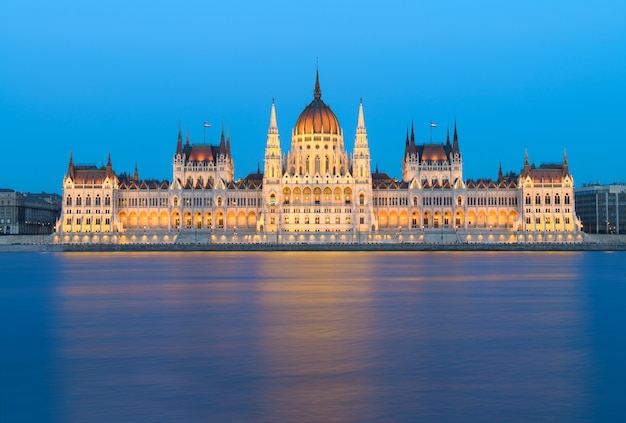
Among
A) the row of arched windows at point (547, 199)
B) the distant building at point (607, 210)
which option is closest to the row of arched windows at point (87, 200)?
the row of arched windows at point (547, 199)

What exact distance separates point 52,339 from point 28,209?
142m

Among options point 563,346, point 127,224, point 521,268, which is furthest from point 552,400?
point 127,224

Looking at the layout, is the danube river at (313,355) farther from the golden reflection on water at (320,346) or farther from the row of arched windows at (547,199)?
the row of arched windows at (547,199)

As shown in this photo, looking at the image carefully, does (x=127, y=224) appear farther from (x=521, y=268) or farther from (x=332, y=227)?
(x=521, y=268)

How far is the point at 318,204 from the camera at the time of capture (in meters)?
129

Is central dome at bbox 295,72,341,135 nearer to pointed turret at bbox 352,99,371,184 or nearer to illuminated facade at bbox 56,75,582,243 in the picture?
illuminated facade at bbox 56,75,582,243

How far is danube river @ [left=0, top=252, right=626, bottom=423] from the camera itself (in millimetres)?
17516

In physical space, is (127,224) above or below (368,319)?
above

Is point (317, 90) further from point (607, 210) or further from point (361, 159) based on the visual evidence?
point (607, 210)

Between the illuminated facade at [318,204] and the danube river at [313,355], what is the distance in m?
82.1

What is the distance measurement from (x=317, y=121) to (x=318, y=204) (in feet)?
50.2

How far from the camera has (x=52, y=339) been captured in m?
26.9

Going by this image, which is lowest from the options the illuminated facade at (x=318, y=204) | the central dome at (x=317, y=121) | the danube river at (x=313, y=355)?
the danube river at (x=313, y=355)

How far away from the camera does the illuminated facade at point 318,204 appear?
12762cm
